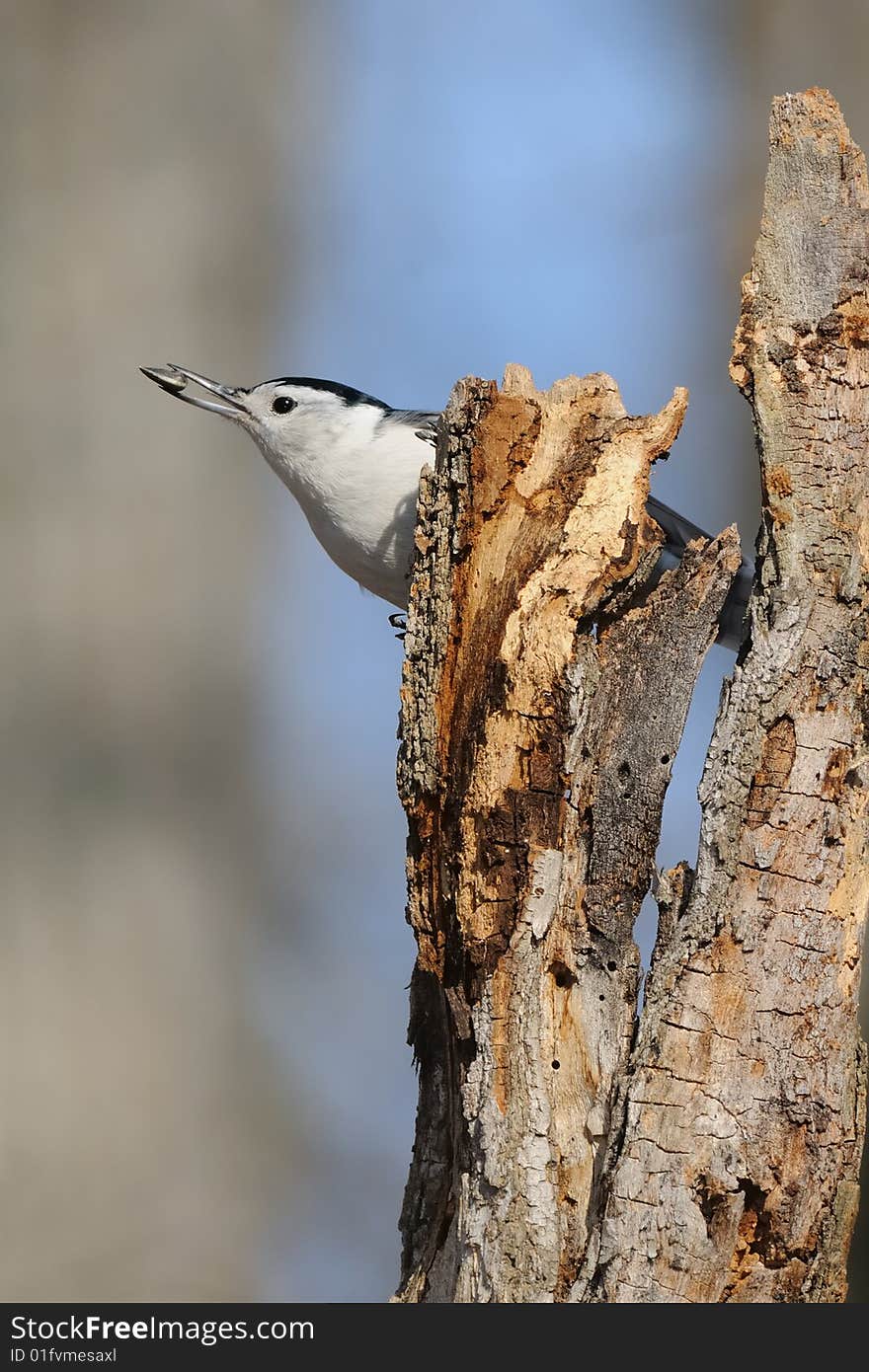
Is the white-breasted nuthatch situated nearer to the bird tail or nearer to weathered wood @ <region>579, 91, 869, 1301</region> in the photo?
the bird tail

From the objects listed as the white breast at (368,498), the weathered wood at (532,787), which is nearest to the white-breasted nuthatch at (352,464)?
the white breast at (368,498)

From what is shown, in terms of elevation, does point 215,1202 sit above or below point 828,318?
below

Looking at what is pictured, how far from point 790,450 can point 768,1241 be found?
105 cm

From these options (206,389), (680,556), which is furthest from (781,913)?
(206,389)

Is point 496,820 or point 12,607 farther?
point 12,607

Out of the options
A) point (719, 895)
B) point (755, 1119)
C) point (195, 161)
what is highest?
point (195, 161)

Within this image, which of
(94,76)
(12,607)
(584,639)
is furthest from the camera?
(94,76)

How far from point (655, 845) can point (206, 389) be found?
1954 millimetres

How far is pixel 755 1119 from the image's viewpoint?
1713 mm

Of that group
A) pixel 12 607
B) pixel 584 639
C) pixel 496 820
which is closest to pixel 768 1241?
pixel 496 820

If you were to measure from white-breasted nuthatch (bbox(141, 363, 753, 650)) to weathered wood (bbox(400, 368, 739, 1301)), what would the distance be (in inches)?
24.1

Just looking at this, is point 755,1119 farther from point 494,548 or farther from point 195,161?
point 195,161

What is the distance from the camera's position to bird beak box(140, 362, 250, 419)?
10.6 ft

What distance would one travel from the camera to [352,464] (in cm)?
294
